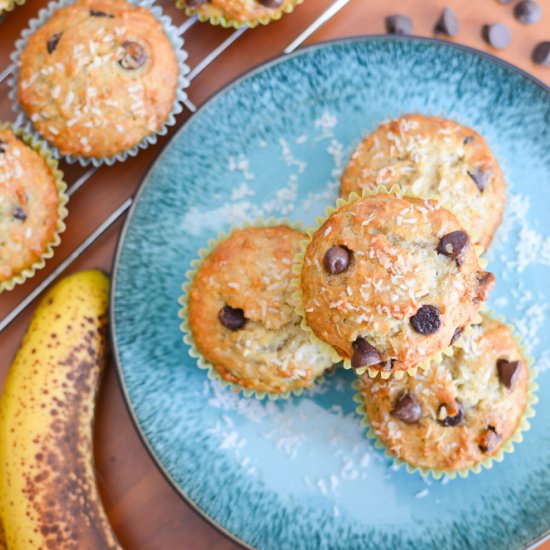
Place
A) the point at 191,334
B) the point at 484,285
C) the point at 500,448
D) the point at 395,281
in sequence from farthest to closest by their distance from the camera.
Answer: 1. the point at 191,334
2. the point at 500,448
3. the point at 484,285
4. the point at 395,281

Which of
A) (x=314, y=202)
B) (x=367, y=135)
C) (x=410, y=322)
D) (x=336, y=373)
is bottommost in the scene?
(x=336, y=373)

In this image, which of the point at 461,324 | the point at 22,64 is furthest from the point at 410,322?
the point at 22,64

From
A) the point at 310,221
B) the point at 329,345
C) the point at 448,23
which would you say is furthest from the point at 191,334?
the point at 448,23

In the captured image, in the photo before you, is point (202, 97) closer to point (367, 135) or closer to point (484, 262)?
point (367, 135)

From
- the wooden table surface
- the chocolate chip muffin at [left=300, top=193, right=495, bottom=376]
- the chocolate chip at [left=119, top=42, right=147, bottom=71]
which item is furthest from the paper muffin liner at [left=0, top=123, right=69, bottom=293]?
the chocolate chip muffin at [left=300, top=193, right=495, bottom=376]

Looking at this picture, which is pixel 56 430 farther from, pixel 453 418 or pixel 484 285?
pixel 484 285

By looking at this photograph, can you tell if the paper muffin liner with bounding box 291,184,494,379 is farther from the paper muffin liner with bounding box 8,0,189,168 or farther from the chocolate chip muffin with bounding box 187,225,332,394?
the paper muffin liner with bounding box 8,0,189,168

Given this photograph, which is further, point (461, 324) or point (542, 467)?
point (542, 467)
